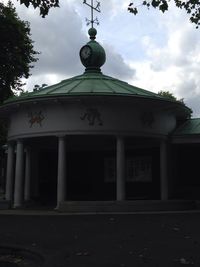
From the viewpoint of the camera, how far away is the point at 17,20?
28.9m

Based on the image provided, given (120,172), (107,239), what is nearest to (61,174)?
(120,172)

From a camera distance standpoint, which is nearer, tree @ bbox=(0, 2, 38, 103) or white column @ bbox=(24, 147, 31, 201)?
white column @ bbox=(24, 147, 31, 201)

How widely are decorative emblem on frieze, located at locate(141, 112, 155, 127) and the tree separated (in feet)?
32.4

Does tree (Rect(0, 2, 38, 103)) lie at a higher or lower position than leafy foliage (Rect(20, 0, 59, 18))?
higher

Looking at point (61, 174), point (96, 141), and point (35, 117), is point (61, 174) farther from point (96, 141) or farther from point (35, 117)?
point (96, 141)

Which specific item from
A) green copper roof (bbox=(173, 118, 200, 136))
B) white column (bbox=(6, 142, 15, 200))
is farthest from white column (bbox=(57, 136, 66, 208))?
green copper roof (bbox=(173, 118, 200, 136))

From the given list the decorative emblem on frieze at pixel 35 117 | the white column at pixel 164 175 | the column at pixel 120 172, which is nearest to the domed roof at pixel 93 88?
the decorative emblem on frieze at pixel 35 117

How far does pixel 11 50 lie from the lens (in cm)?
2841

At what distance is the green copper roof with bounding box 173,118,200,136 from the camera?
22955mm

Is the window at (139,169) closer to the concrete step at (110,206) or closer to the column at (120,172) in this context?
the column at (120,172)

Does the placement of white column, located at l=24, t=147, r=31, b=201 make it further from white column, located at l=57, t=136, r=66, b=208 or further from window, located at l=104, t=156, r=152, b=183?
white column, located at l=57, t=136, r=66, b=208

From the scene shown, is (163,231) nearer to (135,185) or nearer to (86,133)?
(86,133)

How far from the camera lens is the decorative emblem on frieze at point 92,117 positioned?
20.5m

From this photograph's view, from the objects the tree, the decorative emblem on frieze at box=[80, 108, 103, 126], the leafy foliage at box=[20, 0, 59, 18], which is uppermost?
the tree
